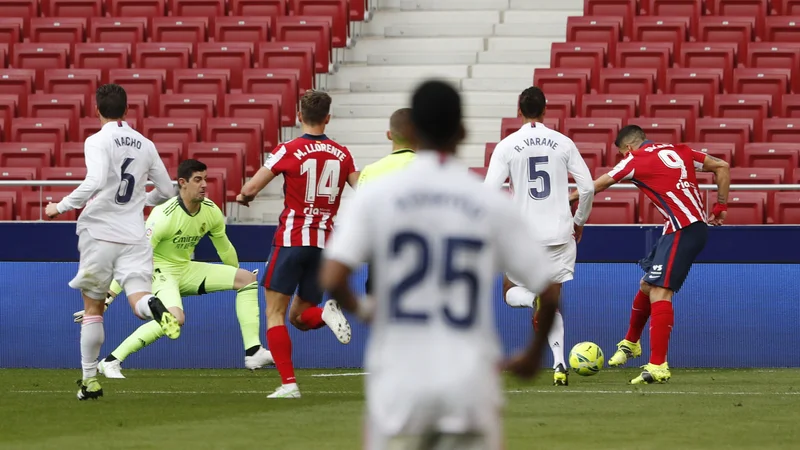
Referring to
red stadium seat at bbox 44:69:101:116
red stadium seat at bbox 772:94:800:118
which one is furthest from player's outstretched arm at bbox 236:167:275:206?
red stadium seat at bbox 44:69:101:116

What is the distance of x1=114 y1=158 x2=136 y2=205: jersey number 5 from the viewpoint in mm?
8766

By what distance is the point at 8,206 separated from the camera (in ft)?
46.1

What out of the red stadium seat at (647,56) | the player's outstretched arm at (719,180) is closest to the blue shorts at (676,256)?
the player's outstretched arm at (719,180)

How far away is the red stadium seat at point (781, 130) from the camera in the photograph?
574 inches

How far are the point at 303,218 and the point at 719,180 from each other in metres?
3.69

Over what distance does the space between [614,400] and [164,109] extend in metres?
9.09

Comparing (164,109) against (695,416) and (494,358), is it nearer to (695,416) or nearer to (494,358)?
(695,416)

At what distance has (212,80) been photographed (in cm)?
1698

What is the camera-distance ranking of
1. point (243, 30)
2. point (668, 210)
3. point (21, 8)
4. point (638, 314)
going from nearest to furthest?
1. point (668, 210)
2. point (638, 314)
3. point (243, 30)
4. point (21, 8)

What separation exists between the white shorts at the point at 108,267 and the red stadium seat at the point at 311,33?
9.09 metres

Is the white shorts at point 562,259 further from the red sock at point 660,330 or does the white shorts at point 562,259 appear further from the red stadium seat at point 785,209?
the red stadium seat at point 785,209

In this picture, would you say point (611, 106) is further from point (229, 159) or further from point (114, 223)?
point (114, 223)

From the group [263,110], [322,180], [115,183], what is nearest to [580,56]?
[263,110]

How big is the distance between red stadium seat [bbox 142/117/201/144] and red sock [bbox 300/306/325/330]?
23.3 ft
